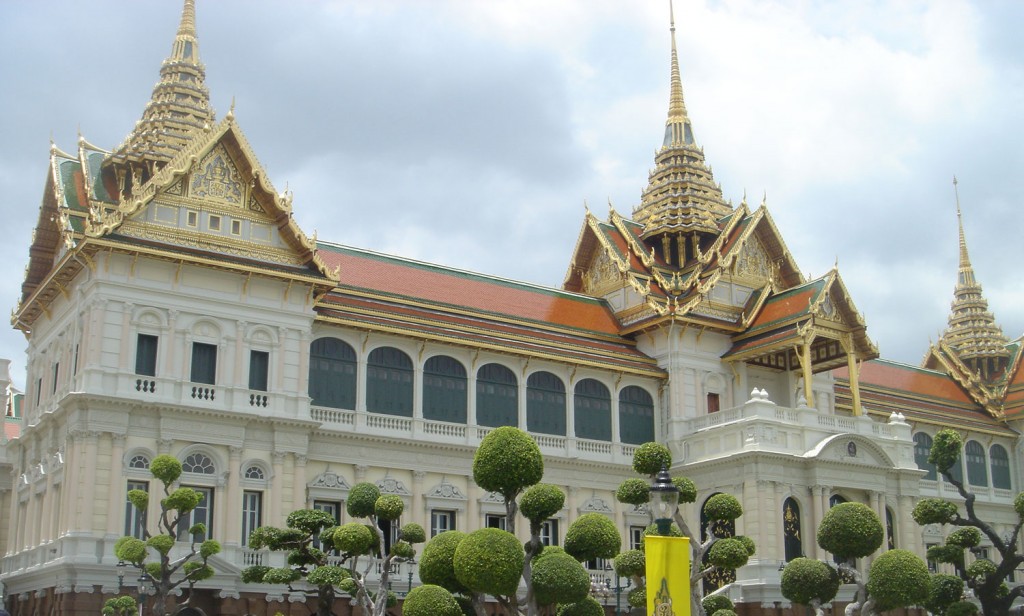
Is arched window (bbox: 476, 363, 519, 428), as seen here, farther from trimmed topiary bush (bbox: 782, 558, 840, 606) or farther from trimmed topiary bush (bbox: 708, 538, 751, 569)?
trimmed topiary bush (bbox: 782, 558, 840, 606)

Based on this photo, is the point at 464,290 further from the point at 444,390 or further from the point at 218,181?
the point at 218,181

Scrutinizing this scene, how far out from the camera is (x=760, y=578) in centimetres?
3856

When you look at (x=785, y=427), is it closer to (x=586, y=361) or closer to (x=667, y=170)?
(x=586, y=361)

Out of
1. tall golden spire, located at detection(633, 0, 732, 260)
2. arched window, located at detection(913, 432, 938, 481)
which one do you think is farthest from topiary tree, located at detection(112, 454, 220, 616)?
arched window, located at detection(913, 432, 938, 481)

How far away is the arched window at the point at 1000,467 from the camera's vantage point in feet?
175

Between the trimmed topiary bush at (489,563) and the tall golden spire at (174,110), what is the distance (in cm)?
2093

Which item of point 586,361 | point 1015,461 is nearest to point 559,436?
point 586,361

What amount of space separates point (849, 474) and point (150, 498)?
21.7 meters

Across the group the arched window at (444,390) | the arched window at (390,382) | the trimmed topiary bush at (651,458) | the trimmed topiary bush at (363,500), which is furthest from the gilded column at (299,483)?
the trimmed topiary bush at (651,458)

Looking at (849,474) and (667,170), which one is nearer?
(849,474)

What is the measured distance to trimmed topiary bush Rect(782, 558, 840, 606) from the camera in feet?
85.6

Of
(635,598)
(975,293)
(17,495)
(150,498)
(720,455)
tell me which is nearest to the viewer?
(635,598)

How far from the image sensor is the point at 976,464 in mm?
52938

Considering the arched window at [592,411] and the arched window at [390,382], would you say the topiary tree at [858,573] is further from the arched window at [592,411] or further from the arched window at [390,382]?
the arched window at [592,411]
